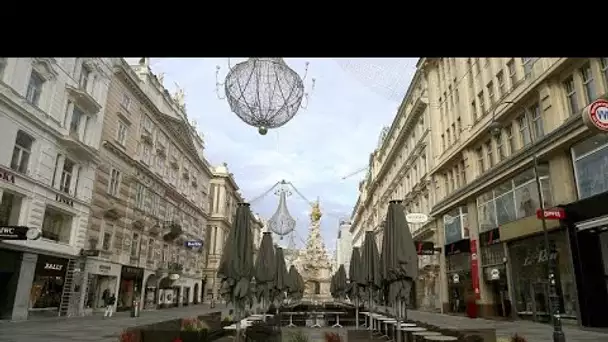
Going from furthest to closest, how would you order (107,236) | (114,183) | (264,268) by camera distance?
(114,183), (107,236), (264,268)

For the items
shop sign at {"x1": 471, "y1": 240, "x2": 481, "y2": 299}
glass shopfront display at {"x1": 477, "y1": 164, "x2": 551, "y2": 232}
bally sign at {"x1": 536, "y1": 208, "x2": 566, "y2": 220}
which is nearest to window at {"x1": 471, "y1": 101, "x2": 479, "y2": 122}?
glass shopfront display at {"x1": 477, "y1": 164, "x2": 551, "y2": 232}

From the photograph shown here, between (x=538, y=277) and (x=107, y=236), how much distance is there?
94.4 ft

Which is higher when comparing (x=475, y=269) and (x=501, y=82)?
(x=501, y=82)

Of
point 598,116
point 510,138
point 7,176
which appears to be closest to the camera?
point 598,116

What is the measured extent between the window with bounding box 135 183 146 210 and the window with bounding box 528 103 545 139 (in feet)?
101

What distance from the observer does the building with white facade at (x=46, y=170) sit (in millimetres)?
21516

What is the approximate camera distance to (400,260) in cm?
1258

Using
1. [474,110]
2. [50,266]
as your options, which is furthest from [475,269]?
[50,266]

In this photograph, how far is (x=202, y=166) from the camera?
61.2 metres

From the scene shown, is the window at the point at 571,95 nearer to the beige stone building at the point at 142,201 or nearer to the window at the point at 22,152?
the beige stone building at the point at 142,201

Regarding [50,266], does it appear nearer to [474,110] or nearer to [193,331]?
[193,331]

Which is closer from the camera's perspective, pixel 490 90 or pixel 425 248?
pixel 490 90

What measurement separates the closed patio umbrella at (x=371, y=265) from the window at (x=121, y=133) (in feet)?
74.9
